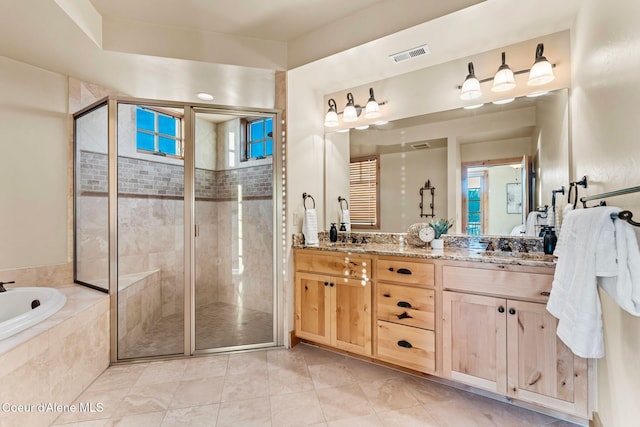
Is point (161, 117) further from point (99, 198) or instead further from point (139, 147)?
point (99, 198)

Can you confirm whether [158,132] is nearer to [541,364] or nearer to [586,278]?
[586,278]

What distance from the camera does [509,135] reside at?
2.18 metres

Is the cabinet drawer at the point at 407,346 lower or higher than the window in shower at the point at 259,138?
lower

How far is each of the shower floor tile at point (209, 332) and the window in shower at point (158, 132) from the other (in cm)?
154

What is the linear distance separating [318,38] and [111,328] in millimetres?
2837

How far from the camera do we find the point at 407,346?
78.8 inches

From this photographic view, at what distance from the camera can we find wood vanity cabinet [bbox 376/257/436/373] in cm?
193

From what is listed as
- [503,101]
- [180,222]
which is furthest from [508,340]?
[180,222]

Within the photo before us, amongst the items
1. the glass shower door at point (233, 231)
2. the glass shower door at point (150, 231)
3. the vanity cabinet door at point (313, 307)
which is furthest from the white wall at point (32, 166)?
the vanity cabinet door at point (313, 307)

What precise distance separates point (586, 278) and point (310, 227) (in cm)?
187

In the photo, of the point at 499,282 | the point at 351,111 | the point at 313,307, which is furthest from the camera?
the point at 351,111

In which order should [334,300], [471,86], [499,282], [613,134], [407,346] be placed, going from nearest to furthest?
[613,134] → [499,282] → [407,346] → [471,86] → [334,300]

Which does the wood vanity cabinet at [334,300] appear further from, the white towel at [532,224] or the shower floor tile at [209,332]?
the white towel at [532,224]

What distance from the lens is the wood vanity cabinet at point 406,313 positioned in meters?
1.93
